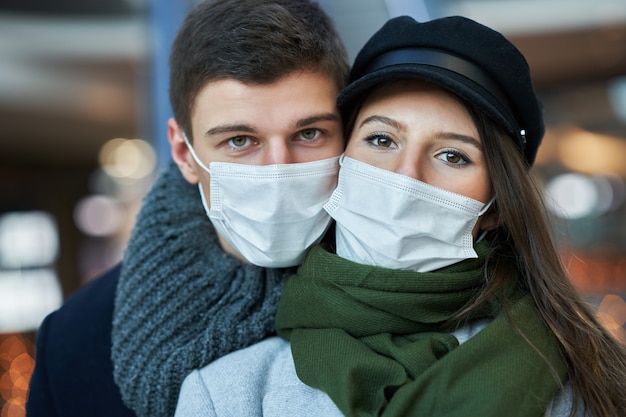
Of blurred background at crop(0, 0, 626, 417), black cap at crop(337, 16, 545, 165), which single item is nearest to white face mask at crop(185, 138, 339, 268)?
black cap at crop(337, 16, 545, 165)

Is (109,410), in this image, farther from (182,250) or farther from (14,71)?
(14,71)

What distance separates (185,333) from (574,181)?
5.75 meters

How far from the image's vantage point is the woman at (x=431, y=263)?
1593 mm

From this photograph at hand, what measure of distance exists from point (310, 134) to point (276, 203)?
0.69ft

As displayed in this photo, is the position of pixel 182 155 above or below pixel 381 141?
below

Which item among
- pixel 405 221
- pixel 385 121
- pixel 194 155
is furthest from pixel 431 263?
pixel 194 155

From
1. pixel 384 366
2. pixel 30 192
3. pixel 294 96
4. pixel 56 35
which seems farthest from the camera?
pixel 30 192

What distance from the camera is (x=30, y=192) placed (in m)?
12.1

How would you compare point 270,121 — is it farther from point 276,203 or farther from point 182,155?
point 182,155

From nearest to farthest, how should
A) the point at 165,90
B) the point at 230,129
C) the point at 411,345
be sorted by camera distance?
the point at 411,345 → the point at 230,129 → the point at 165,90

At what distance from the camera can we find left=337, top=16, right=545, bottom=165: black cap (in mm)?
1646

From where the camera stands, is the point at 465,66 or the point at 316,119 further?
the point at 316,119

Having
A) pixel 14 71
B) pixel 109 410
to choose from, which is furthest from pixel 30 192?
pixel 109 410

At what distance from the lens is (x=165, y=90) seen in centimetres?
339
